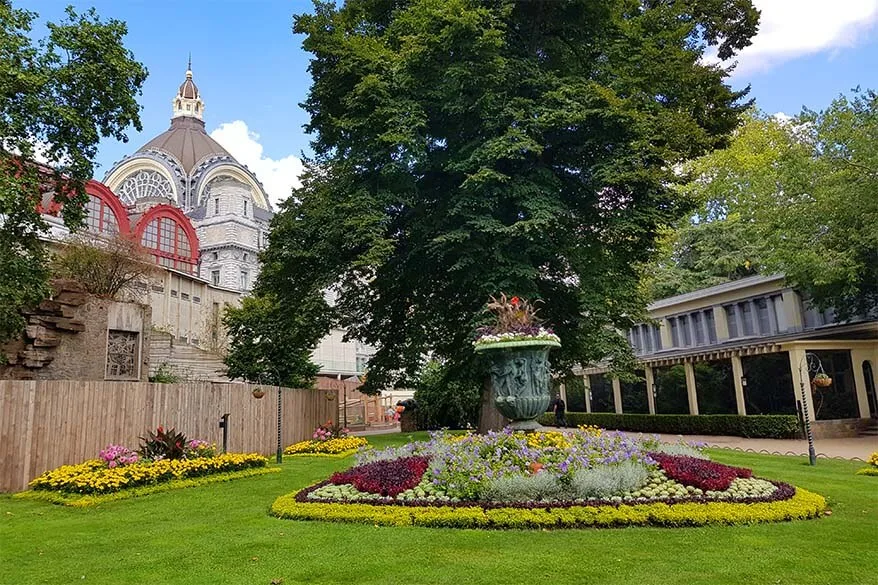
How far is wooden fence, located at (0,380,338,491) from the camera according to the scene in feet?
33.1

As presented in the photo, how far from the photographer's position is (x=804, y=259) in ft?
63.5

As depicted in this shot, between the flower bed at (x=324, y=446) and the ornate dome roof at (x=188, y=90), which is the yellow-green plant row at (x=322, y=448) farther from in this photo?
the ornate dome roof at (x=188, y=90)

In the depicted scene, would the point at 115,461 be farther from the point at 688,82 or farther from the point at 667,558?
the point at 688,82

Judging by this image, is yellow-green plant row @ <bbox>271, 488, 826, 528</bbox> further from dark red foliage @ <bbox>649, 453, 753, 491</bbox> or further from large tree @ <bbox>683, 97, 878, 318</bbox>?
large tree @ <bbox>683, 97, 878, 318</bbox>

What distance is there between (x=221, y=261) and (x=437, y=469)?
42997 millimetres

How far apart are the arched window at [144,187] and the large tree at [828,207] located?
45.9 meters

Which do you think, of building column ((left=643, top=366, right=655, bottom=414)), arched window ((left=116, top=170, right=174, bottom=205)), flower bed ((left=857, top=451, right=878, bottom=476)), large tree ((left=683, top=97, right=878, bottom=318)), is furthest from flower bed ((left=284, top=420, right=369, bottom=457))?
arched window ((left=116, top=170, right=174, bottom=205))

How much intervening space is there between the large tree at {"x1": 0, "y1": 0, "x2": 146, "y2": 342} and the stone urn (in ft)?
29.5

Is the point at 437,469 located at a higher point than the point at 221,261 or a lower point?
lower

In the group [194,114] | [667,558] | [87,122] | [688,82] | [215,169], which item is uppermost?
[194,114]

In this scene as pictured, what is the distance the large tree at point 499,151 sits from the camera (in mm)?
13906

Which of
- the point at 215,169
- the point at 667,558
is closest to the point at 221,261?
the point at 215,169

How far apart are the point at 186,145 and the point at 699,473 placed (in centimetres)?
6026

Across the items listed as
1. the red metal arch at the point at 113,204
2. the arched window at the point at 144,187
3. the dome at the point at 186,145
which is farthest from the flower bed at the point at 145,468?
the dome at the point at 186,145
